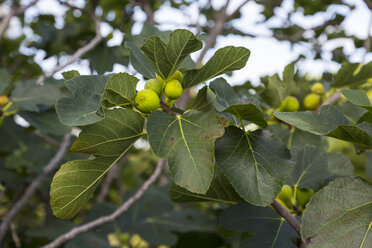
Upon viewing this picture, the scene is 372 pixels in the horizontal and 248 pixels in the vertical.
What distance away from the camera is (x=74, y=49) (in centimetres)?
244

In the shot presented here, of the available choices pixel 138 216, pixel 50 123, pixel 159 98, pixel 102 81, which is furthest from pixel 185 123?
pixel 138 216

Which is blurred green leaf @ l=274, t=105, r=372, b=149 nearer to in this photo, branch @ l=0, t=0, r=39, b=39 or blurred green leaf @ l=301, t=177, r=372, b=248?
blurred green leaf @ l=301, t=177, r=372, b=248

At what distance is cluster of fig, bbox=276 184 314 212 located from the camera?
1.04 m

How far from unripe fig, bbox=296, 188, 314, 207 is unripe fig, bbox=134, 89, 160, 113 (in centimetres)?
61

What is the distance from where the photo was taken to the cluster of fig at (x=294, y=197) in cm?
104

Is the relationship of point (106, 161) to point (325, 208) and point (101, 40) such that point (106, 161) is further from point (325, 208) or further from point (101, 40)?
point (101, 40)

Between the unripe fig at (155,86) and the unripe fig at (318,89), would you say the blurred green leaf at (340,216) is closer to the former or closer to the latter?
the unripe fig at (155,86)

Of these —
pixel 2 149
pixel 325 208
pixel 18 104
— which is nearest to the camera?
pixel 325 208

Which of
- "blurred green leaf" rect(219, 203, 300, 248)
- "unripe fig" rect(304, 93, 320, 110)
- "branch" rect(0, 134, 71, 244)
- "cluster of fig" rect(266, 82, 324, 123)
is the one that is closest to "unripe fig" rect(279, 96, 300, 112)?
"cluster of fig" rect(266, 82, 324, 123)

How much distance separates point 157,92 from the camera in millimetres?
803

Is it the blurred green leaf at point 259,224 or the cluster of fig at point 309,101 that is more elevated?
the cluster of fig at point 309,101

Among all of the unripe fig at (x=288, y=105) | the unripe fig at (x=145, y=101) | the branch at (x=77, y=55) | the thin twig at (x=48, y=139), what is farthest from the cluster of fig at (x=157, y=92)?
the thin twig at (x=48, y=139)

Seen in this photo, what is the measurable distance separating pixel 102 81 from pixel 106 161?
18 centimetres

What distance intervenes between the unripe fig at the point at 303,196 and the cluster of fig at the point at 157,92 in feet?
1.77
